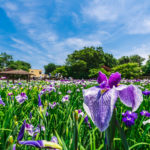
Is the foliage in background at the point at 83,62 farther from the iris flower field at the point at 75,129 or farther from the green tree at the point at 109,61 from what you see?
the iris flower field at the point at 75,129

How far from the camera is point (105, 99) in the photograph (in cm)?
48

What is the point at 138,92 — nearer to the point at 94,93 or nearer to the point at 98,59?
the point at 94,93

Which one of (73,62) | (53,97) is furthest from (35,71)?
(53,97)

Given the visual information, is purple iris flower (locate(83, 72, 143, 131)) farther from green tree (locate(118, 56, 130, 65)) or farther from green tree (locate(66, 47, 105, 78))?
green tree (locate(118, 56, 130, 65))

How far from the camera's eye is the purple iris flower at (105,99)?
441mm

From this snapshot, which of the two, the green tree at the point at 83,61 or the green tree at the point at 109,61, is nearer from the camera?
the green tree at the point at 83,61

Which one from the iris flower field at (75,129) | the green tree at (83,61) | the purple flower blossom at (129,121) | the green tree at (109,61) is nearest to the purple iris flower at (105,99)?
the iris flower field at (75,129)

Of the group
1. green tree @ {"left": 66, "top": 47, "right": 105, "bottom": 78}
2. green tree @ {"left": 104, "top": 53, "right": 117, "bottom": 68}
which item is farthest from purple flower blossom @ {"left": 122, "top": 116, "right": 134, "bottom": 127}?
green tree @ {"left": 104, "top": 53, "right": 117, "bottom": 68}

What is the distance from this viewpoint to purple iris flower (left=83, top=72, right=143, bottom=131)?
44cm

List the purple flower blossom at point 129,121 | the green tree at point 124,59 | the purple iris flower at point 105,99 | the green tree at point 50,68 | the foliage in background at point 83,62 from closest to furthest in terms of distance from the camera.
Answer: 1. the purple iris flower at point 105,99
2. the purple flower blossom at point 129,121
3. the foliage in background at point 83,62
4. the green tree at point 124,59
5. the green tree at point 50,68

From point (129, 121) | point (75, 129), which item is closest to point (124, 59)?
point (129, 121)

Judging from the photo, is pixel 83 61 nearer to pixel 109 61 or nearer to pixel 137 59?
pixel 109 61

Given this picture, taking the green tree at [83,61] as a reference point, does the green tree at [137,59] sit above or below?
above

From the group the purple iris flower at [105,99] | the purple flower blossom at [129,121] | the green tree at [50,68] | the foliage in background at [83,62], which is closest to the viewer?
the purple iris flower at [105,99]
